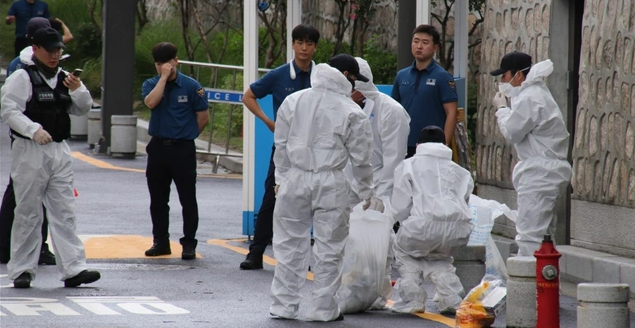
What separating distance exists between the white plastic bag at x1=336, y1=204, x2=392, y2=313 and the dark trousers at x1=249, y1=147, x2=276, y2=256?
1.98 metres

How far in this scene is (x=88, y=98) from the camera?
1006 cm

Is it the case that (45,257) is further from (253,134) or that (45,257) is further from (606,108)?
(606,108)

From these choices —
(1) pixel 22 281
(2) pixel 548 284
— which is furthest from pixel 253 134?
(2) pixel 548 284

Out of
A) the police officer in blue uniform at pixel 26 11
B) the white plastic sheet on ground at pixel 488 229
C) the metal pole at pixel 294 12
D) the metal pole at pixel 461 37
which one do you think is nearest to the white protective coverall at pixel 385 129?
the white plastic sheet on ground at pixel 488 229

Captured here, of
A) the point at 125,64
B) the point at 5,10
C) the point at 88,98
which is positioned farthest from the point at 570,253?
the point at 5,10

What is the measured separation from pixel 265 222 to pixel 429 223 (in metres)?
2.50

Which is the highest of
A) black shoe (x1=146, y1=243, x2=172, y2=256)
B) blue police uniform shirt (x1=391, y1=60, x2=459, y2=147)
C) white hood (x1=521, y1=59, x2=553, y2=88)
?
white hood (x1=521, y1=59, x2=553, y2=88)

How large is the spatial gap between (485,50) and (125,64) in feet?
28.8

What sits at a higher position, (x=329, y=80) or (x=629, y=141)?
(x=329, y=80)

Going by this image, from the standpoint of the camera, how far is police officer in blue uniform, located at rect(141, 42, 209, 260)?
11.3 metres

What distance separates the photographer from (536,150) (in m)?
9.66

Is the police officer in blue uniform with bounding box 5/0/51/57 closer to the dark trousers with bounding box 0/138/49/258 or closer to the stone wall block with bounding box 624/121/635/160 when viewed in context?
the dark trousers with bounding box 0/138/49/258

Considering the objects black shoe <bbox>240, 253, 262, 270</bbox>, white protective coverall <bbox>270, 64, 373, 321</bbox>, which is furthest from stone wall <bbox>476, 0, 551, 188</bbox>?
white protective coverall <bbox>270, 64, 373, 321</bbox>

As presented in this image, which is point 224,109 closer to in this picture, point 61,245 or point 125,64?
point 125,64
